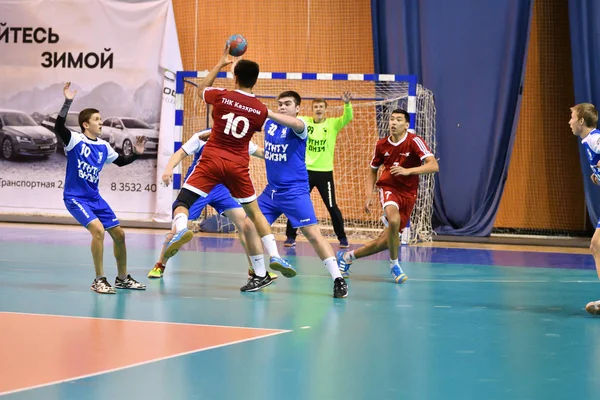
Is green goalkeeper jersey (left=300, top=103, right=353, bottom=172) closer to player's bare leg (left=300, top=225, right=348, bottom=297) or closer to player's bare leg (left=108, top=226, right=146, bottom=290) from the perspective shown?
player's bare leg (left=300, top=225, right=348, bottom=297)

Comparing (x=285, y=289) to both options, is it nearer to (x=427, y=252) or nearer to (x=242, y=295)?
(x=242, y=295)

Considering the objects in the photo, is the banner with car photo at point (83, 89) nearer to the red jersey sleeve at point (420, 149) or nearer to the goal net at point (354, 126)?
the goal net at point (354, 126)

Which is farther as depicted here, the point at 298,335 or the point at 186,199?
the point at 186,199

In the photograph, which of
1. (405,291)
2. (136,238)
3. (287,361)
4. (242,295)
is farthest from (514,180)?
(287,361)

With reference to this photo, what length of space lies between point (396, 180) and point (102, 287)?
10.3 ft

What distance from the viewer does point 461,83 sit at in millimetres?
14773

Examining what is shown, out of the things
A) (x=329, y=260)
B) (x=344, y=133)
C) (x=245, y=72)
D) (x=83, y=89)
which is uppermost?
(x=83, y=89)

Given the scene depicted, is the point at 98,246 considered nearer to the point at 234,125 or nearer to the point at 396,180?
the point at 234,125

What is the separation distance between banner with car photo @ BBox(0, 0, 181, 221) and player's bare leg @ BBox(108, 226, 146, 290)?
8.09 m

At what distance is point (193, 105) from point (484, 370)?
11537mm

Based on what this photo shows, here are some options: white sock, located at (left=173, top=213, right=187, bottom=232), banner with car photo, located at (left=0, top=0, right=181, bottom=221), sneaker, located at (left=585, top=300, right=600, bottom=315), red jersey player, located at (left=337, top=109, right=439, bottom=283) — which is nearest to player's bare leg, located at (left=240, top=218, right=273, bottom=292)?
white sock, located at (left=173, top=213, right=187, bottom=232)

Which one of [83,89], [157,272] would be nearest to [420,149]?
[157,272]

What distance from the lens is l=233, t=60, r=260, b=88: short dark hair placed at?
674 centimetres

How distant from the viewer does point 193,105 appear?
15359 mm
